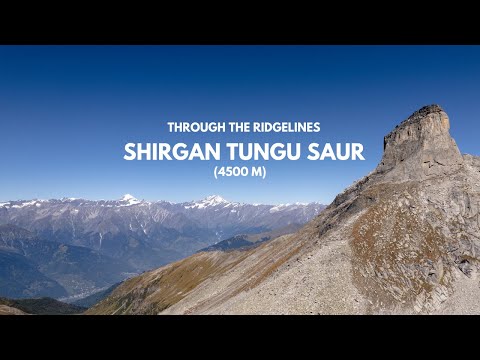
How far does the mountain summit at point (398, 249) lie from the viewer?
182 feet

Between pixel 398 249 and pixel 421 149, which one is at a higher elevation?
pixel 421 149

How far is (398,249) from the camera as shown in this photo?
6253cm

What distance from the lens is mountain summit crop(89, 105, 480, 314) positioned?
55.6 m

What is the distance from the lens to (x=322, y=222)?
88.5 meters

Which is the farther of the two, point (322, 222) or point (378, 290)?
point (322, 222)

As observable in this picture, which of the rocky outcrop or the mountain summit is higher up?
the rocky outcrop

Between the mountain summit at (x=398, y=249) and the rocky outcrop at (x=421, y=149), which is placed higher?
the rocky outcrop at (x=421, y=149)

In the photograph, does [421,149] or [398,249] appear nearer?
[398,249]

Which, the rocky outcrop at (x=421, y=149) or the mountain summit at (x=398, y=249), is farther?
the rocky outcrop at (x=421, y=149)
